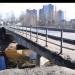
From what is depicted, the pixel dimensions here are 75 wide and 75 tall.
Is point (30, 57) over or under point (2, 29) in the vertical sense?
under

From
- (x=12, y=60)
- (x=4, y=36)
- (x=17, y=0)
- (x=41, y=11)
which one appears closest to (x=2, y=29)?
(x=4, y=36)

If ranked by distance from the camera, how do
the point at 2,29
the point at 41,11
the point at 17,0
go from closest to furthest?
the point at 17,0
the point at 2,29
the point at 41,11

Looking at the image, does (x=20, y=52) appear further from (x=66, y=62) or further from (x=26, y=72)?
(x=26, y=72)

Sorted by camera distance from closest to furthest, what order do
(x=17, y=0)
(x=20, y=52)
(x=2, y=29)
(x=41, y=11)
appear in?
(x=17, y=0), (x=20, y=52), (x=2, y=29), (x=41, y=11)

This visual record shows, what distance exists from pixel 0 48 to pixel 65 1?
46.9 m

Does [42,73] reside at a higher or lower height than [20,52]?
higher

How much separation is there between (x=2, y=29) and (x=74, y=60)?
4588cm

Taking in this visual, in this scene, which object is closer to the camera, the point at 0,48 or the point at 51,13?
the point at 0,48

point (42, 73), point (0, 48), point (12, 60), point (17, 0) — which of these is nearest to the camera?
point (17, 0)

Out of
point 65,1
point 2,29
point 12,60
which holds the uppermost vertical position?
point 65,1

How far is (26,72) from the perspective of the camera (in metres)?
6.52

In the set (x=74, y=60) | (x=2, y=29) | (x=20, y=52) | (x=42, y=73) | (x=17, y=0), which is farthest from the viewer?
(x=2, y=29)

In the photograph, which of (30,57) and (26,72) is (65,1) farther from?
(30,57)

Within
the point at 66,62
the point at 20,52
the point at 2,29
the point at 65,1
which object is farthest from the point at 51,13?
the point at 65,1
